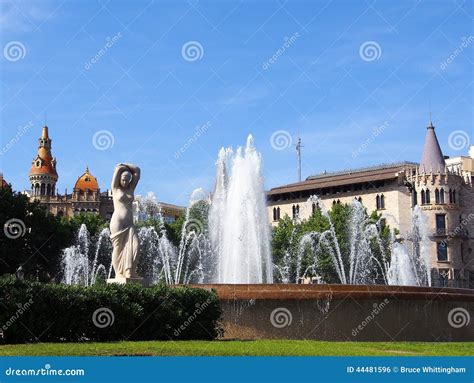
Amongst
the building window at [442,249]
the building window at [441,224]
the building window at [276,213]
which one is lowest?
the building window at [442,249]

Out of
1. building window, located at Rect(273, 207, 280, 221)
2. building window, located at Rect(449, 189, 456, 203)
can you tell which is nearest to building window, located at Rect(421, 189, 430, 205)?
building window, located at Rect(449, 189, 456, 203)

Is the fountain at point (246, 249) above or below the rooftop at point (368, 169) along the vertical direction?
below

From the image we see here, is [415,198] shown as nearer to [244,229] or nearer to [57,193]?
[244,229]

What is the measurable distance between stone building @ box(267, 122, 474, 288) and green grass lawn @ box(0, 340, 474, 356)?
185 ft

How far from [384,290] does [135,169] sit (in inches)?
323

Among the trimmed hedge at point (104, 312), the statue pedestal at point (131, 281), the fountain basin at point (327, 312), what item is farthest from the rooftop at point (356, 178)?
the trimmed hedge at point (104, 312)

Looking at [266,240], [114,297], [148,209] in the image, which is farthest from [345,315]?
[148,209]

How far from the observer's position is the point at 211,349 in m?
14.8

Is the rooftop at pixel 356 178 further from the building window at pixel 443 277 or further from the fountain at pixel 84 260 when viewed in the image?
the fountain at pixel 84 260

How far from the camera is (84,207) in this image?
110 m

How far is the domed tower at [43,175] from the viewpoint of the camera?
112 meters

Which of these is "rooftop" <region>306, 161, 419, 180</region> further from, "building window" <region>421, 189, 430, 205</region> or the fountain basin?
the fountain basin

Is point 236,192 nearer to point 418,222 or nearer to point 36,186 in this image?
point 418,222

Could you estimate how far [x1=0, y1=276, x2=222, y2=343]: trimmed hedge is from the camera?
16.1 metres
